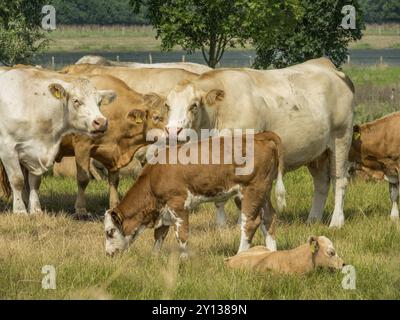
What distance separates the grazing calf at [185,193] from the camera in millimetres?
9672

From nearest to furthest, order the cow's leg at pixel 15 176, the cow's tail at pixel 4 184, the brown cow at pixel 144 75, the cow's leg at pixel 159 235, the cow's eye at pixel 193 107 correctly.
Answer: the cow's leg at pixel 159 235 → the cow's eye at pixel 193 107 → the cow's leg at pixel 15 176 → the cow's tail at pixel 4 184 → the brown cow at pixel 144 75

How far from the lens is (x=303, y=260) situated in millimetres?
8961

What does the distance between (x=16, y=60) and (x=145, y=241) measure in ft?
119

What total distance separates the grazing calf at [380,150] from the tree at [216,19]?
11794 mm

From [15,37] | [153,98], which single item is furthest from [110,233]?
[15,37]

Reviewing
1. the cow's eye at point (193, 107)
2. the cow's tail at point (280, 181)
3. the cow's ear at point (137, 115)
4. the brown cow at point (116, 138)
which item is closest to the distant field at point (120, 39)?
the brown cow at point (116, 138)

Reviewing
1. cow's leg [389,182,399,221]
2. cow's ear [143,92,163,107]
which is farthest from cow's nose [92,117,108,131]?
cow's leg [389,182,399,221]

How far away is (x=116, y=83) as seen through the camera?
14.2 meters

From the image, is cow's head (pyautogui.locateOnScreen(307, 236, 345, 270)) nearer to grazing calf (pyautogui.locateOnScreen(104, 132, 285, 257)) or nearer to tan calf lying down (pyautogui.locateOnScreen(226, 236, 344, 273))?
tan calf lying down (pyautogui.locateOnScreen(226, 236, 344, 273))

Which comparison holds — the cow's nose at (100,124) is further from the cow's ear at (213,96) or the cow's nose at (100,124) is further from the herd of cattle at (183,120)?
the cow's ear at (213,96)
